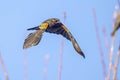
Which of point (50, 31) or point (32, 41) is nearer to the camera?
point (32, 41)

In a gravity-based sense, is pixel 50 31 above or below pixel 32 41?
below

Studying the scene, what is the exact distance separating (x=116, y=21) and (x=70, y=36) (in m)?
1.51

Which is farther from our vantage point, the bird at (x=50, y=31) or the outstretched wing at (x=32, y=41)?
the bird at (x=50, y=31)

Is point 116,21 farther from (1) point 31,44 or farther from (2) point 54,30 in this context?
(2) point 54,30

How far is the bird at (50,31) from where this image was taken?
226cm

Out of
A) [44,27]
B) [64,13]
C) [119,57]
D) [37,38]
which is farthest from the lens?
[44,27]

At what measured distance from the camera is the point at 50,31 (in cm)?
324

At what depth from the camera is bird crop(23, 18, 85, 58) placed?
2260 mm

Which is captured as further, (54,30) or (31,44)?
(54,30)

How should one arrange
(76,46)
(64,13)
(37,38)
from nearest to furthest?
(64,13), (37,38), (76,46)

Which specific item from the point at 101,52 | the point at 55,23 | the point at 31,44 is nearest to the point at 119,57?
the point at 101,52

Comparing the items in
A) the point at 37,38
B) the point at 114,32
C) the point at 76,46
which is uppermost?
the point at 114,32

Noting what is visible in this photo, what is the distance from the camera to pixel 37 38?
2.36 m

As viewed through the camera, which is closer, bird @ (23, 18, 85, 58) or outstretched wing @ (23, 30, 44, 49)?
outstretched wing @ (23, 30, 44, 49)
